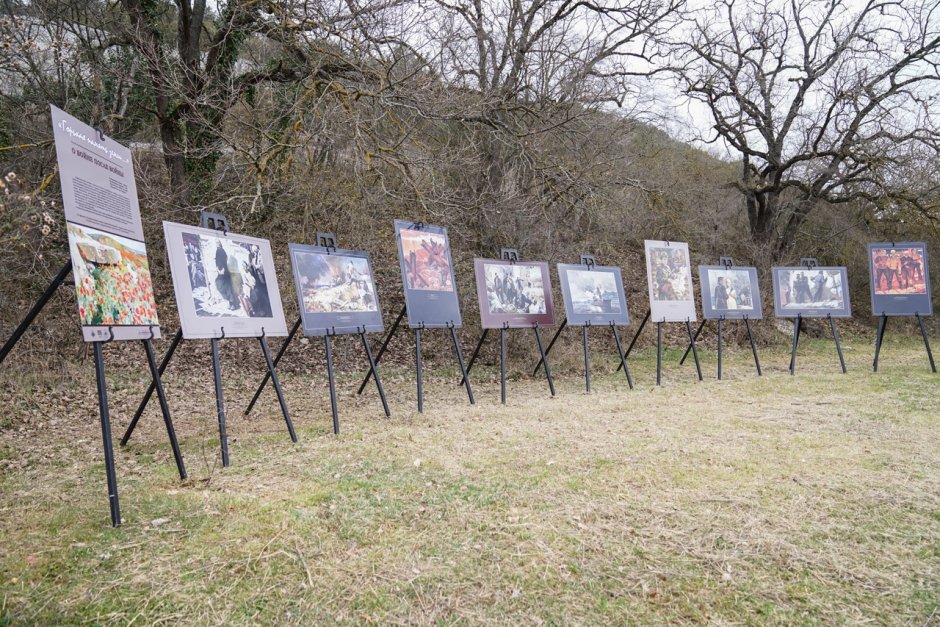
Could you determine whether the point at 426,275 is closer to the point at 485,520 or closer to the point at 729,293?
the point at 485,520

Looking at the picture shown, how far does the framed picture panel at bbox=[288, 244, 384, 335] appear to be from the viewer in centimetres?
540

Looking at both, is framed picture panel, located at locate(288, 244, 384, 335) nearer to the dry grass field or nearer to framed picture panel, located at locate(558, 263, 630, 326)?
the dry grass field

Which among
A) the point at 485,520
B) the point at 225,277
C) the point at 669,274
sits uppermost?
the point at 225,277

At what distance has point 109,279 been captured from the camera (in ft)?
11.3

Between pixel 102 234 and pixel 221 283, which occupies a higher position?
pixel 102 234

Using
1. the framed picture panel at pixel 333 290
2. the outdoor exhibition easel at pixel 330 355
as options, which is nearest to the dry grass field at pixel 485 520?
the outdoor exhibition easel at pixel 330 355

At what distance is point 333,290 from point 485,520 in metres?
3.06

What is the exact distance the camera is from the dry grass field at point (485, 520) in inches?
97.3

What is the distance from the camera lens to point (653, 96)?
991 cm

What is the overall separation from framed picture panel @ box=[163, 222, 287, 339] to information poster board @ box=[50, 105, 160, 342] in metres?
0.41

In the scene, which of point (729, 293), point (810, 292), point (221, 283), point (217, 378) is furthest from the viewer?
point (810, 292)

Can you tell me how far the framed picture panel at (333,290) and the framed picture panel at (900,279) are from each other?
7566mm

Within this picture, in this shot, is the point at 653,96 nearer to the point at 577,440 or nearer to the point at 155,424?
the point at 577,440

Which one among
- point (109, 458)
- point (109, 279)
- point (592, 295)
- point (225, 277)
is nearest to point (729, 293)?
point (592, 295)
